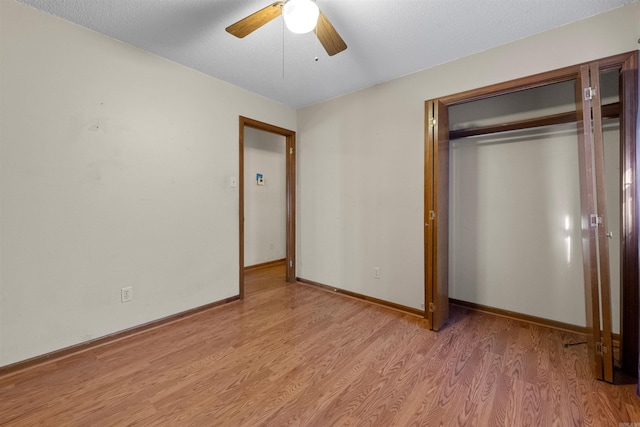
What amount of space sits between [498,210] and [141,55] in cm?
370

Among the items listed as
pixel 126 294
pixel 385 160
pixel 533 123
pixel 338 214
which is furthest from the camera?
pixel 338 214

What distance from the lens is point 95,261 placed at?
212 centimetres

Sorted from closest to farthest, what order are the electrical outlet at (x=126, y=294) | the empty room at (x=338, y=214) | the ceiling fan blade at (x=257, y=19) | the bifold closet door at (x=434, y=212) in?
the ceiling fan blade at (x=257, y=19), the empty room at (x=338, y=214), the electrical outlet at (x=126, y=294), the bifold closet door at (x=434, y=212)

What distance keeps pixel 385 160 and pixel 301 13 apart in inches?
71.6

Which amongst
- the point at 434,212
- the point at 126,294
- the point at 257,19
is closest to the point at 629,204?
the point at 434,212

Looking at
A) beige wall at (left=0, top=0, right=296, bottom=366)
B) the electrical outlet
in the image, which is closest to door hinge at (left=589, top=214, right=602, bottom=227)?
beige wall at (left=0, top=0, right=296, bottom=366)

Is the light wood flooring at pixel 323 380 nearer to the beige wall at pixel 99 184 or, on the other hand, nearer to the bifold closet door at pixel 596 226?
the bifold closet door at pixel 596 226

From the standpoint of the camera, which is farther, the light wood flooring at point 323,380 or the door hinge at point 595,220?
the door hinge at point 595,220

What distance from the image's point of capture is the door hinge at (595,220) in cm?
166

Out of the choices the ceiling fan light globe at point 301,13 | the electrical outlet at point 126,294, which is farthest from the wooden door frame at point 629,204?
the electrical outlet at point 126,294

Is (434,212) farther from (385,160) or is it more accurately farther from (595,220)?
(595,220)

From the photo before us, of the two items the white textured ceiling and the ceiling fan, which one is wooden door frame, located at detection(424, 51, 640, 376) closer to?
the white textured ceiling

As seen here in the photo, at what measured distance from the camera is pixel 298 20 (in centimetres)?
142

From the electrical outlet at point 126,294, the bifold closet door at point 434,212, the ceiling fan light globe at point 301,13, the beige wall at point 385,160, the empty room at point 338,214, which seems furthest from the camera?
the bifold closet door at point 434,212
